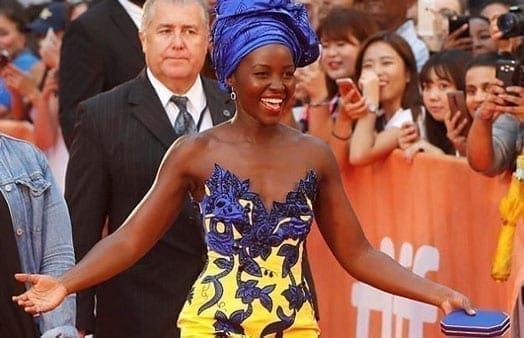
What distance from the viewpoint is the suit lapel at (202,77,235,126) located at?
8.55 metres

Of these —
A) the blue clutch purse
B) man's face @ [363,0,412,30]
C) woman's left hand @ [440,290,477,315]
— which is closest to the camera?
the blue clutch purse

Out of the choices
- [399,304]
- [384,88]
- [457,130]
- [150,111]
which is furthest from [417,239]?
[150,111]

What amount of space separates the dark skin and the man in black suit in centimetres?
160

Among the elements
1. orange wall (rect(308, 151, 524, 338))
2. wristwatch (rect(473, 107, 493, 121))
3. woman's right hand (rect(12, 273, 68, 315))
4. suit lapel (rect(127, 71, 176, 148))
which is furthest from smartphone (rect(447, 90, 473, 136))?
woman's right hand (rect(12, 273, 68, 315))

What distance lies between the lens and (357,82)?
36.4 ft

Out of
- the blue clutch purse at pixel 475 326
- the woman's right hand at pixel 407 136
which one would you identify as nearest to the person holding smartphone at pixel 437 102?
the woman's right hand at pixel 407 136

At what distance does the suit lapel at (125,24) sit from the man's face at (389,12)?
7.16ft

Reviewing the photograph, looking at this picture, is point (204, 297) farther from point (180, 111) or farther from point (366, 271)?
point (180, 111)

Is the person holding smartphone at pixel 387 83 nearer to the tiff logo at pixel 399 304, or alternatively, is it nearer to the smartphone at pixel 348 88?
the smartphone at pixel 348 88

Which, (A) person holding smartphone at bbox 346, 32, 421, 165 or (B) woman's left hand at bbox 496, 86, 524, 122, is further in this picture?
(A) person holding smartphone at bbox 346, 32, 421, 165

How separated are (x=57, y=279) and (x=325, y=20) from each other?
18.4 feet

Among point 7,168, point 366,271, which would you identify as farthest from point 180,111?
point 366,271

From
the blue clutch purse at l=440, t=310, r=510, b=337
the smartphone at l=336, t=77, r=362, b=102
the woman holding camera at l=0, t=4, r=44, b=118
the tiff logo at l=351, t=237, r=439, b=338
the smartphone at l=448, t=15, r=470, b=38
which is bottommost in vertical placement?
the blue clutch purse at l=440, t=310, r=510, b=337

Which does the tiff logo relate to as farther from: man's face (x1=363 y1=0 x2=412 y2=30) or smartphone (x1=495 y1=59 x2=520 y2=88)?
man's face (x1=363 y1=0 x2=412 y2=30)
